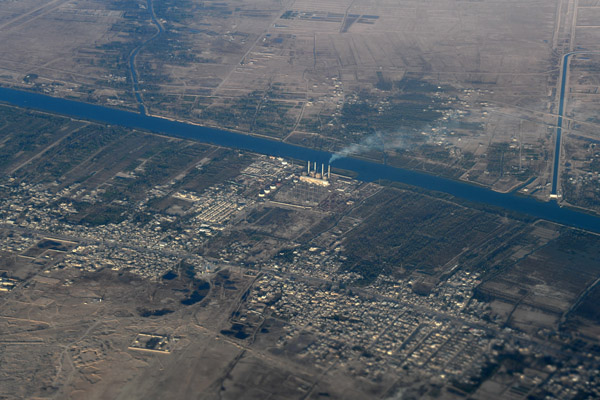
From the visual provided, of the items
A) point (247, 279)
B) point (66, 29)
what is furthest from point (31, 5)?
point (247, 279)

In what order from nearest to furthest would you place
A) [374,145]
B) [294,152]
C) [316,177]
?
[316,177] → [294,152] → [374,145]

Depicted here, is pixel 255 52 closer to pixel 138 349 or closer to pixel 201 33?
pixel 201 33

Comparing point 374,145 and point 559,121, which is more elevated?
point 559,121

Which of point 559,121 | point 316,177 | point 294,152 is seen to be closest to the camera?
point 316,177

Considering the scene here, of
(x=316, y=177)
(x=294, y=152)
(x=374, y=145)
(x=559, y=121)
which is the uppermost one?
(x=559, y=121)

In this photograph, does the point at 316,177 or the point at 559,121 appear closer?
the point at 316,177

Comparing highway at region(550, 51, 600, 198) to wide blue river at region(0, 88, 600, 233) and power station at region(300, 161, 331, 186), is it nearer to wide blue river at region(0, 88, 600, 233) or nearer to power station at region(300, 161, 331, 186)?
wide blue river at region(0, 88, 600, 233)

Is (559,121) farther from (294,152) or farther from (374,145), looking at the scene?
(294,152)

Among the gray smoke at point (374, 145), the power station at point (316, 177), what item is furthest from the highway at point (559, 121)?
the power station at point (316, 177)

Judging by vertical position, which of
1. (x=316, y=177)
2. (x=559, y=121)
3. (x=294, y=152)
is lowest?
(x=294, y=152)

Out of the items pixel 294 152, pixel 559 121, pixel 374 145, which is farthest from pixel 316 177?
pixel 559 121
